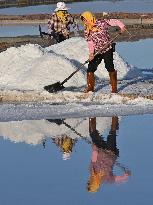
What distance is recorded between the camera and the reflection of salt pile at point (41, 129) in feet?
34.5

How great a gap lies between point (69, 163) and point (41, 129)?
2334mm

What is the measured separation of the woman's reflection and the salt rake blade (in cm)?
297

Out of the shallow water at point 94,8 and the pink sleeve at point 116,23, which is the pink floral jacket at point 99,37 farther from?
the shallow water at point 94,8

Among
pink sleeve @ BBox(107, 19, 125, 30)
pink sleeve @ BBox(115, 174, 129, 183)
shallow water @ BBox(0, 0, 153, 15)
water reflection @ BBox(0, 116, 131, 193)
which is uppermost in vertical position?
pink sleeve @ BBox(107, 19, 125, 30)

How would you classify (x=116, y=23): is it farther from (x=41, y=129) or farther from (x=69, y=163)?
(x=69, y=163)

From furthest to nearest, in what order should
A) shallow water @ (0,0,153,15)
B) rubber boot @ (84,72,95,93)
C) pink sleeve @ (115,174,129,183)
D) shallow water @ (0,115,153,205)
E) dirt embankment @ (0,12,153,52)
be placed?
shallow water @ (0,0,153,15), dirt embankment @ (0,12,153,52), rubber boot @ (84,72,95,93), pink sleeve @ (115,174,129,183), shallow water @ (0,115,153,205)

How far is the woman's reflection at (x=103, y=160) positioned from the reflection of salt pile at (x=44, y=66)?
432cm

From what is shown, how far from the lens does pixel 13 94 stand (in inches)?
543

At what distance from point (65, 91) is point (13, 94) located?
950mm

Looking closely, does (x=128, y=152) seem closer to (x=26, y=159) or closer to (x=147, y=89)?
(x=26, y=159)

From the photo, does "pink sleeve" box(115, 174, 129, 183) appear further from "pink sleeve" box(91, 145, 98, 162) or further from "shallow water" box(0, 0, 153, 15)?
"shallow water" box(0, 0, 153, 15)

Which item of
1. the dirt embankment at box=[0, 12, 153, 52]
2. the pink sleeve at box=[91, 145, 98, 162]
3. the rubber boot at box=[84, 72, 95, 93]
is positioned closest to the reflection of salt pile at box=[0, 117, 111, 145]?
the pink sleeve at box=[91, 145, 98, 162]

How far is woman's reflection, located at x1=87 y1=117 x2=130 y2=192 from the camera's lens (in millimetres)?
7867

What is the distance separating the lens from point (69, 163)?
28.8ft
